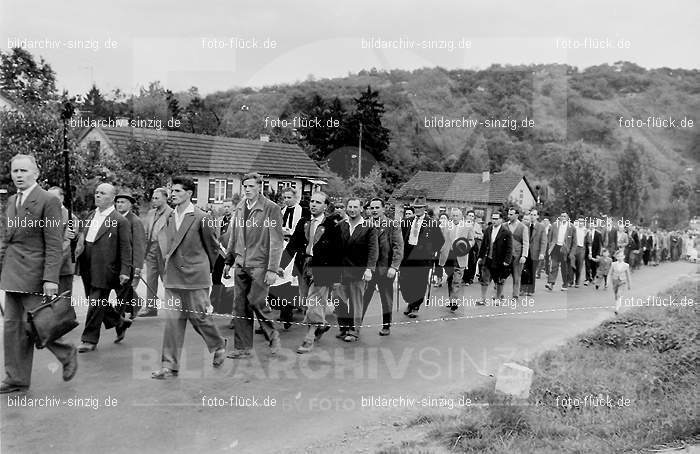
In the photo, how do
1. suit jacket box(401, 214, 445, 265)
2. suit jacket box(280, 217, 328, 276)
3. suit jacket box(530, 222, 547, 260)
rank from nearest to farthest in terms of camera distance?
suit jacket box(280, 217, 328, 276), suit jacket box(401, 214, 445, 265), suit jacket box(530, 222, 547, 260)

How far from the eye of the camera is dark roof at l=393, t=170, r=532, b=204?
24.6 metres

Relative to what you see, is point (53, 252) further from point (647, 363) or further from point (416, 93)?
point (416, 93)

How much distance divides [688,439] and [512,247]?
274 inches

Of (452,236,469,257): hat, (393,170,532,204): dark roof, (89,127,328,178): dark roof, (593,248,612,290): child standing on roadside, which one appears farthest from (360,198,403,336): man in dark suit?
(89,127,328,178): dark roof

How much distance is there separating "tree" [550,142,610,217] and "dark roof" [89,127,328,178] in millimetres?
19046

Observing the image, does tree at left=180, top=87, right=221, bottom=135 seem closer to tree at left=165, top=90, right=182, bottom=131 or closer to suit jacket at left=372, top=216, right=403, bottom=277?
tree at left=165, top=90, right=182, bottom=131

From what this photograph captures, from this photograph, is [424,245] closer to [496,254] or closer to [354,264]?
[496,254]

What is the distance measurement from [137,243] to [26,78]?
1680 centimetres

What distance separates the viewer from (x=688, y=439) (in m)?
5.07

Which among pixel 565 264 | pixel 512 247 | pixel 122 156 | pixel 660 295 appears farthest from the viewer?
pixel 122 156

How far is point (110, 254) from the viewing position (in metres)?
7.20

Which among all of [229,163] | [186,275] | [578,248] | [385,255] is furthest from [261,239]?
[229,163]

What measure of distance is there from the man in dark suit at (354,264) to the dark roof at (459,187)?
37.1ft

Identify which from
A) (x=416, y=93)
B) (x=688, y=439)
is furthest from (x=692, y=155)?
(x=688, y=439)
